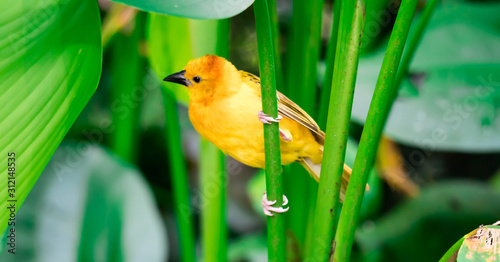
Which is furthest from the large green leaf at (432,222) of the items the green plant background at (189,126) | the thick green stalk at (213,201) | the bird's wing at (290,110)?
the bird's wing at (290,110)

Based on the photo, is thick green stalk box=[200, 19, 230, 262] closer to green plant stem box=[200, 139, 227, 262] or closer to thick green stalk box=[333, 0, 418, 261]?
green plant stem box=[200, 139, 227, 262]

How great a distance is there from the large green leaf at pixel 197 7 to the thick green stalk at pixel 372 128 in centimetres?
11

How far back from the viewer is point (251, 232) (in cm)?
89

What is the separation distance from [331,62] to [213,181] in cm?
18

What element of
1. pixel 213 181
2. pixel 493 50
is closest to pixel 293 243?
pixel 213 181

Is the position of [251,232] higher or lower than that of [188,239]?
lower

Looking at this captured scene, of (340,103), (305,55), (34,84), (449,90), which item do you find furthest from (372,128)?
(449,90)

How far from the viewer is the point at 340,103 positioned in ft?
1.04

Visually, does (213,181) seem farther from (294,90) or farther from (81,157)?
(81,157)

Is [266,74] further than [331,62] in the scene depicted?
No

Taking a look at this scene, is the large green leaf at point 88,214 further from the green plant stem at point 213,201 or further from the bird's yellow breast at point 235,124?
the bird's yellow breast at point 235,124

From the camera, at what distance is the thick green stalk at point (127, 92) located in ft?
2.13

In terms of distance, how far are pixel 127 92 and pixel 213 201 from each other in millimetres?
246

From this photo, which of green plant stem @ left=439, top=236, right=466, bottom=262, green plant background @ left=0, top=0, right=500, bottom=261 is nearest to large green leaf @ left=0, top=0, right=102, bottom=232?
green plant background @ left=0, top=0, right=500, bottom=261
